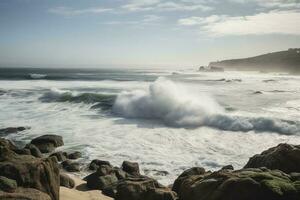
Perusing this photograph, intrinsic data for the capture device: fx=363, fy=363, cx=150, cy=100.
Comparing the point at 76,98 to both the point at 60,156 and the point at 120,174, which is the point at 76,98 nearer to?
the point at 60,156

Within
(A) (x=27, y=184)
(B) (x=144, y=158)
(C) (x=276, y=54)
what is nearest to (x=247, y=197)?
(A) (x=27, y=184)

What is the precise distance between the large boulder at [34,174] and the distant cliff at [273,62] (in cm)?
11181

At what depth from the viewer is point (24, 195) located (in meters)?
6.66

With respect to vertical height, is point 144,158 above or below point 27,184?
below

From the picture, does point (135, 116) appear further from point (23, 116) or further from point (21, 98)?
point (21, 98)

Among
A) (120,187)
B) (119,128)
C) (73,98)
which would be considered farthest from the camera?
(73,98)

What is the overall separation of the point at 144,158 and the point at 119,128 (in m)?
6.24

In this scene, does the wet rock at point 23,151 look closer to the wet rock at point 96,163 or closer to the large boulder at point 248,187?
the wet rock at point 96,163

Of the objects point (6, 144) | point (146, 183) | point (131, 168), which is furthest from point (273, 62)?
point (146, 183)

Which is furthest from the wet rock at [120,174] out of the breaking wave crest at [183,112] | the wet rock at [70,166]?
the breaking wave crest at [183,112]

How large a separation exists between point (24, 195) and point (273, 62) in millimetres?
141840

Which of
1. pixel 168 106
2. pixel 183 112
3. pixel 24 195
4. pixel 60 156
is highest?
pixel 24 195

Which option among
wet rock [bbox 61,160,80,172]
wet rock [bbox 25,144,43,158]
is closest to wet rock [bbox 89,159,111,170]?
wet rock [bbox 61,160,80,172]

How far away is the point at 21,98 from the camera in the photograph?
1362 inches
